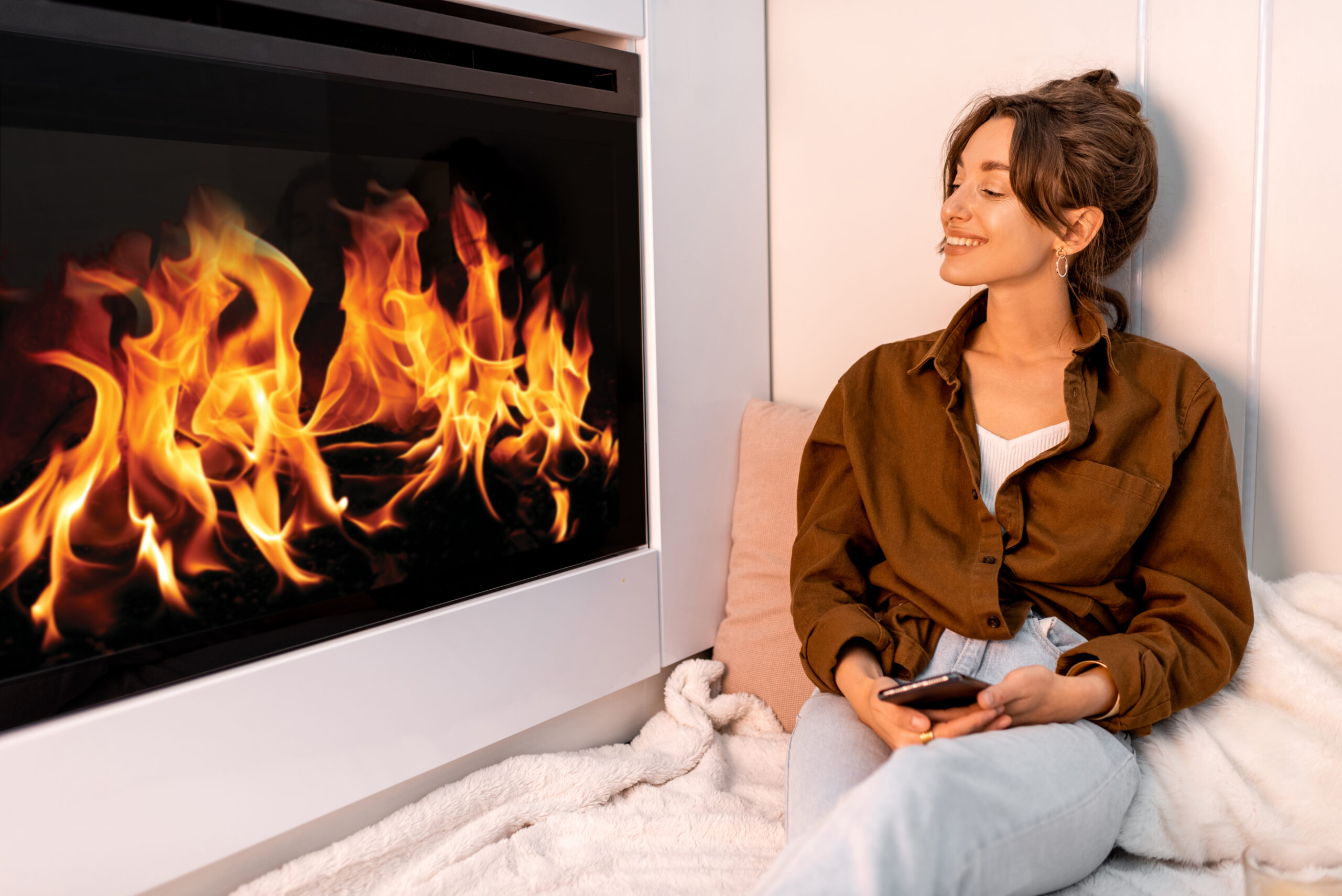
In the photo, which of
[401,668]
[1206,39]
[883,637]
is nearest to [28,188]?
Answer: [401,668]

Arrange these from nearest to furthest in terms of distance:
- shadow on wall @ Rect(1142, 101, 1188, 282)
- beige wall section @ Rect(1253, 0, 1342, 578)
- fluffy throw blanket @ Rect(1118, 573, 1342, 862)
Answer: fluffy throw blanket @ Rect(1118, 573, 1342, 862), beige wall section @ Rect(1253, 0, 1342, 578), shadow on wall @ Rect(1142, 101, 1188, 282)

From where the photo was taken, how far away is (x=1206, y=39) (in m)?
1.44

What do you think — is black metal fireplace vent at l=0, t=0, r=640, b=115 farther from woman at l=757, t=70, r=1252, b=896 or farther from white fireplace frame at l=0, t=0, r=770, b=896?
woman at l=757, t=70, r=1252, b=896

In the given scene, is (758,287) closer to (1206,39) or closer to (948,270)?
(948,270)

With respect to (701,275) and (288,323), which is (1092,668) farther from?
(288,323)

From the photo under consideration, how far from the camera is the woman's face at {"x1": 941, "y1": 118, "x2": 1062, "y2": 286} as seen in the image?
133cm

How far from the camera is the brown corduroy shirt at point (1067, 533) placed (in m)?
1.22

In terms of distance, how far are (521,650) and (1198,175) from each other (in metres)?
1.28

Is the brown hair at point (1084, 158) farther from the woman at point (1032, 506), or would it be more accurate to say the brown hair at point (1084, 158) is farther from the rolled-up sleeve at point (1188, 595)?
the rolled-up sleeve at point (1188, 595)

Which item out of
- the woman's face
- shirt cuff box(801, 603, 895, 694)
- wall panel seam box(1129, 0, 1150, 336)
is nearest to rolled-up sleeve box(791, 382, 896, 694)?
shirt cuff box(801, 603, 895, 694)

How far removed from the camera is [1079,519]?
1276 mm

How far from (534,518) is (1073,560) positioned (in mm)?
804

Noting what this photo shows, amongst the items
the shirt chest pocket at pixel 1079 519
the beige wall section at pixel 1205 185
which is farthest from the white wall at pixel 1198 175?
the shirt chest pocket at pixel 1079 519

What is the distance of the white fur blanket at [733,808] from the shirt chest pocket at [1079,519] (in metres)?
0.23
